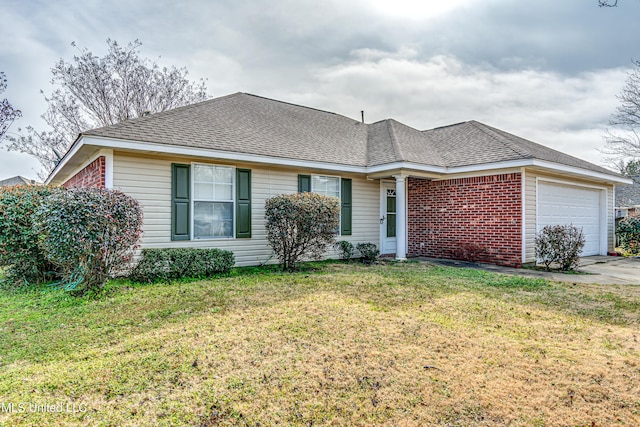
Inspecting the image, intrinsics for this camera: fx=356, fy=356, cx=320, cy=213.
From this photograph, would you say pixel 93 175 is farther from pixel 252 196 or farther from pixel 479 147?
pixel 479 147

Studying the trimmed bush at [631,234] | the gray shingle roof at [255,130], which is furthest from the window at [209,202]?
the trimmed bush at [631,234]

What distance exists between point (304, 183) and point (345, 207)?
148 cm

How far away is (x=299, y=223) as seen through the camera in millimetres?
7594

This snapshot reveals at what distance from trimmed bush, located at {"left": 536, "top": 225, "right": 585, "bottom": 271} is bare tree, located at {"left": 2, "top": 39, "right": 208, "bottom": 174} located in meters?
17.7

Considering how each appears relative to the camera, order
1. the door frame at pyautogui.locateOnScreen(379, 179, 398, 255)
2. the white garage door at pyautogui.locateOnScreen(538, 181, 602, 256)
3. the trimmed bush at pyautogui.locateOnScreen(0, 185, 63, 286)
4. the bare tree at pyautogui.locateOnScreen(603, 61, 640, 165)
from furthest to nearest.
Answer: the bare tree at pyautogui.locateOnScreen(603, 61, 640, 165), the door frame at pyautogui.locateOnScreen(379, 179, 398, 255), the white garage door at pyautogui.locateOnScreen(538, 181, 602, 256), the trimmed bush at pyautogui.locateOnScreen(0, 185, 63, 286)

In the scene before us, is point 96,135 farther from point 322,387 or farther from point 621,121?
point 621,121

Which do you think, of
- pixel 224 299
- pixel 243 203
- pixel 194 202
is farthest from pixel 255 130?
pixel 224 299

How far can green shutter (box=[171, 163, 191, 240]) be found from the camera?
749cm

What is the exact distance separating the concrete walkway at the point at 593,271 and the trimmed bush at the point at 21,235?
29.1 ft

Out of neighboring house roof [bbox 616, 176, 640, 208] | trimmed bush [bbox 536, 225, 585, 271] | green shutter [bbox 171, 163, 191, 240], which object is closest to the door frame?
trimmed bush [bbox 536, 225, 585, 271]

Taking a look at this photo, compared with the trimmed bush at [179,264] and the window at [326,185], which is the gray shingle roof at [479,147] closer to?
the window at [326,185]

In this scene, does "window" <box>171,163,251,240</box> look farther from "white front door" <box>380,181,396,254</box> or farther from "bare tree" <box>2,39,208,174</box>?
"bare tree" <box>2,39,208,174</box>

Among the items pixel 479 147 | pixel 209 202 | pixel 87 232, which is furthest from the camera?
pixel 479 147

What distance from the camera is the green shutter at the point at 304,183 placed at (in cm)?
942
